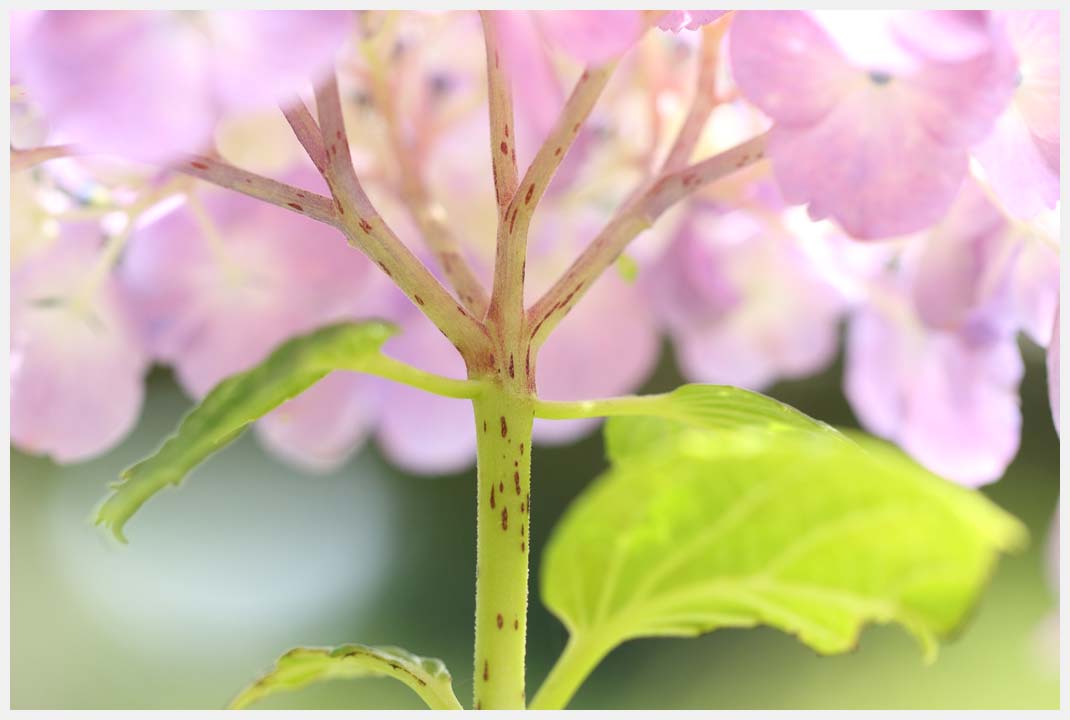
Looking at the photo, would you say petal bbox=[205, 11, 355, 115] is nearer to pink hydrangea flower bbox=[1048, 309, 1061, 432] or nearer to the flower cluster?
the flower cluster

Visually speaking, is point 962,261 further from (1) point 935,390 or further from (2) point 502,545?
(2) point 502,545

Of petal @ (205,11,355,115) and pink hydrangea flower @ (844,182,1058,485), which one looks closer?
petal @ (205,11,355,115)

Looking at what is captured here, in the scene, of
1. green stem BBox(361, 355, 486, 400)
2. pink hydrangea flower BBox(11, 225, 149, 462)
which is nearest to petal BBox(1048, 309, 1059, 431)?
green stem BBox(361, 355, 486, 400)

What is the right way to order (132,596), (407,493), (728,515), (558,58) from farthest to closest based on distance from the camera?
(407,493) → (132,596) → (558,58) → (728,515)

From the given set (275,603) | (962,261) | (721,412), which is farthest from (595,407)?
(275,603)

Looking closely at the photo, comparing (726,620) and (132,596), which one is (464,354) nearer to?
(726,620)

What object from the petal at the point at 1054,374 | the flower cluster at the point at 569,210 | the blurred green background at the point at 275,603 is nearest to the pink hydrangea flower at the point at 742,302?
the flower cluster at the point at 569,210

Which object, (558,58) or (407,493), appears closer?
(558,58)
